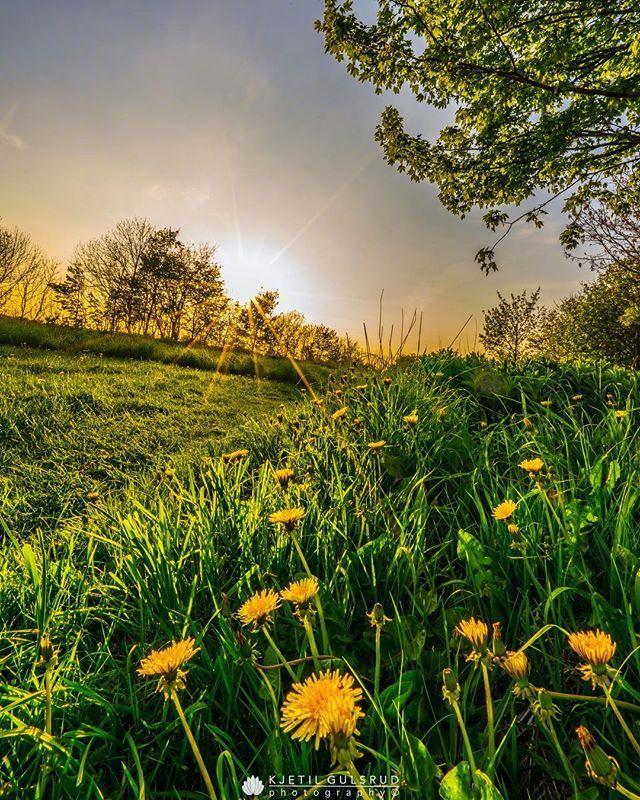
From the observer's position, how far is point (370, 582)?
1.36m

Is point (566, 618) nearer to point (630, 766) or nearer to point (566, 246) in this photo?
point (630, 766)

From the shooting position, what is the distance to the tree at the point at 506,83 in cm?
520

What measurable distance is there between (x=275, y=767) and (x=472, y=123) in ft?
29.9

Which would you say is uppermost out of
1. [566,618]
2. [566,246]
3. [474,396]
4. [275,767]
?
[566,246]

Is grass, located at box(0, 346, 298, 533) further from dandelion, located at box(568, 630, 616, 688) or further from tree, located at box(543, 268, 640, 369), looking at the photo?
tree, located at box(543, 268, 640, 369)

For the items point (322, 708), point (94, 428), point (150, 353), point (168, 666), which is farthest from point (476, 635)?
point (150, 353)

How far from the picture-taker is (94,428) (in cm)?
476

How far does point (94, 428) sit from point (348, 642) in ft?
15.0

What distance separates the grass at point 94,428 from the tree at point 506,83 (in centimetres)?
528

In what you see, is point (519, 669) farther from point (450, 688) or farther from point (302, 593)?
point (302, 593)

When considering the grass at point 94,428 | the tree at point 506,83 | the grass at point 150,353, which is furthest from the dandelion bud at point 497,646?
the grass at point 150,353

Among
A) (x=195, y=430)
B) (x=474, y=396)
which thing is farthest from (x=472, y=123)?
(x=195, y=430)

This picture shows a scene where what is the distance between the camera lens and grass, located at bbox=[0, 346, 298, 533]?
3141 mm

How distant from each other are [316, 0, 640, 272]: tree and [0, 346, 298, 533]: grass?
5280mm
